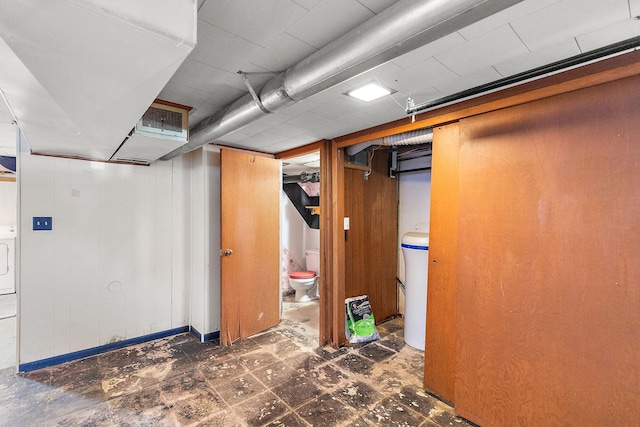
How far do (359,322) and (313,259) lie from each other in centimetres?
182

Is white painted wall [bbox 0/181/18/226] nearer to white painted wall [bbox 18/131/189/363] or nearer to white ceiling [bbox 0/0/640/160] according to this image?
white painted wall [bbox 18/131/189/363]

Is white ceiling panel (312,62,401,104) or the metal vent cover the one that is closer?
white ceiling panel (312,62,401,104)

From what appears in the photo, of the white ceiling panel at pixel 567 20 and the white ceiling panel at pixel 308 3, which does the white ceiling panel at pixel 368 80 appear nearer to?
the white ceiling panel at pixel 308 3

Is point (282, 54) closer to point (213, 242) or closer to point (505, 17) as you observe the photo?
point (505, 17)

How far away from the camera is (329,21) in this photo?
1.15 m

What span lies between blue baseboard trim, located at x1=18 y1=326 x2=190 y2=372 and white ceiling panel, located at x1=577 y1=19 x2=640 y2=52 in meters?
3.98

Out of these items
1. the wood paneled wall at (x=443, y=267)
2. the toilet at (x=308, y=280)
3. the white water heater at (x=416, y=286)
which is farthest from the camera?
the toilet at (x=308, y=280)

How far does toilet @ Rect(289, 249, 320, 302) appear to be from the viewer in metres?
4.32

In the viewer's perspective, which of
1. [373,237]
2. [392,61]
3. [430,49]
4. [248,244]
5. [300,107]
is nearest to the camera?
[430,49]

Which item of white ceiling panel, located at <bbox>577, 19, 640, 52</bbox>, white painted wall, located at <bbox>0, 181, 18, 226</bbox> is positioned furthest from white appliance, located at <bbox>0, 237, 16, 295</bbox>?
white ceiling panel, located at <bbox>577, 19, 640, 52</bbox>

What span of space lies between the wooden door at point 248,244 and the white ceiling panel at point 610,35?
108 inches

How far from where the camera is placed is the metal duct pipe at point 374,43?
2.66 ft

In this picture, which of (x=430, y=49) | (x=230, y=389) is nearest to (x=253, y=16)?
(x=430, y=49)

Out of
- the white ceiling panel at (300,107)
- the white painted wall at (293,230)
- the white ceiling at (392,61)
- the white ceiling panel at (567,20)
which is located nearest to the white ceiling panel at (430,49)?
the white ceiling at (392,61)
